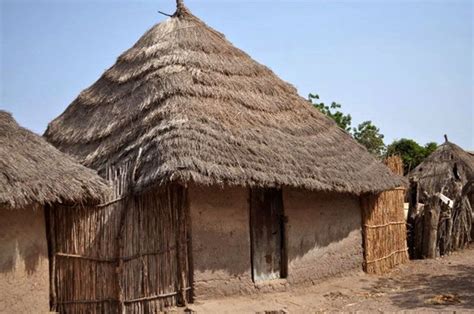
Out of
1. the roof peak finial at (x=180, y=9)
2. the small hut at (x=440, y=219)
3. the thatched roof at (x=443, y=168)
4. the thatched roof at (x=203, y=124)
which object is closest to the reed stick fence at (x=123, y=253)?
the thatched roof at (x=203, y=124)

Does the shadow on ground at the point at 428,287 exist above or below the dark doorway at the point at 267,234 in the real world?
below

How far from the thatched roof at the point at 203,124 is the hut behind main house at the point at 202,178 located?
0.03m

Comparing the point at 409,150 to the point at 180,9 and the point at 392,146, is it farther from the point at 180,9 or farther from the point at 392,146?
the point at 180,9

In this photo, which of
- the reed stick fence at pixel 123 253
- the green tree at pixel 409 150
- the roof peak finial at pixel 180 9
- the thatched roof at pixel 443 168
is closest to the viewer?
the reed stick fence at pixel 123 253

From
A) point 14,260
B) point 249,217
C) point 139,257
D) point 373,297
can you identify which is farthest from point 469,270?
point 14,260

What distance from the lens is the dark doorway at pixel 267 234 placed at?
367 inches

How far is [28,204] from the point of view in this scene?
751cm

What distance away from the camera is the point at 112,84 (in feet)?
36.8

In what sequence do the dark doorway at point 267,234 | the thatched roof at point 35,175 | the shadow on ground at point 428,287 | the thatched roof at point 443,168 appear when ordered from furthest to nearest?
the thatched roof at point 443,168 < the dark doorway at point 267,234 < the shadow on ground at point 428,287 < the thatched roof at point 35,175

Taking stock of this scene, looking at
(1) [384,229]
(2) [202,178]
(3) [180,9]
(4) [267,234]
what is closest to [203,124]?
(2) [202,178]

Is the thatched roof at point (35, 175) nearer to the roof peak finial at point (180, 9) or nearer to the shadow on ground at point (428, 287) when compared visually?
the roof peak finial at point (180, 9)

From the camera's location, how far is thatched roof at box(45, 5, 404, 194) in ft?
27.8

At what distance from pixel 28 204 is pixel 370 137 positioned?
22219mm

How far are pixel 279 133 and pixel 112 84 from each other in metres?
3.46
